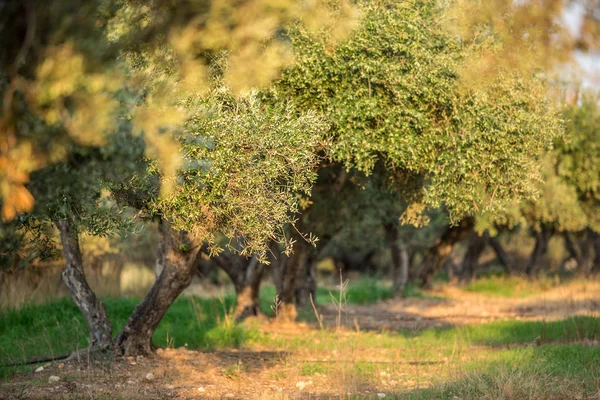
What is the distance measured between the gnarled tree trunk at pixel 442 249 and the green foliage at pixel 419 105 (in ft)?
57.0

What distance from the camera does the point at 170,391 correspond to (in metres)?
10.7

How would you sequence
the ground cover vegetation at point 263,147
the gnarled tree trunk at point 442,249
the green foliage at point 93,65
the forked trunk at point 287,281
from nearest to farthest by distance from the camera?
the green foliage at point 93,65 → the ground cover vegetation at point 263,147 → the forked trunk at point 287,281 → the gnarled tree trunk at point 442,249

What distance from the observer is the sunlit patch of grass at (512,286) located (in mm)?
33372

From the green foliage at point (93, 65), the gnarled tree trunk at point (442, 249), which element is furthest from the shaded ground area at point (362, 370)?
the gnarled tree trunk at point (442, 249)

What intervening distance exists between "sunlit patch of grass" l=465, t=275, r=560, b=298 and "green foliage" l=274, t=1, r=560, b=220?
21572mm

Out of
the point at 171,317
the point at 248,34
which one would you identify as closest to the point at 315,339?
the point at 171,317

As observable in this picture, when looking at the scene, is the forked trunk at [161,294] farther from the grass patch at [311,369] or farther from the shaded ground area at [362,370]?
the grass patch at [311,369]

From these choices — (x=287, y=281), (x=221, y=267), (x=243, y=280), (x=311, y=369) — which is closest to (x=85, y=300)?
(x=311, y=369)

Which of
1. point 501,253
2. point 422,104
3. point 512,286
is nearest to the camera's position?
point 422,104

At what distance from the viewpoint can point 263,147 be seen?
9.04m

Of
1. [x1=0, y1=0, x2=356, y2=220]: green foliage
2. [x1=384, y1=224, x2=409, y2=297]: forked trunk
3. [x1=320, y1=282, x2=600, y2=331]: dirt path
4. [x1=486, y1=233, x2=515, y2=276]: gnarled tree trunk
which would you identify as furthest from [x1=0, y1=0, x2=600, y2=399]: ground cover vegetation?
[x1=486, y1=233, x2=515, y2=276]: gnarled tree trunk

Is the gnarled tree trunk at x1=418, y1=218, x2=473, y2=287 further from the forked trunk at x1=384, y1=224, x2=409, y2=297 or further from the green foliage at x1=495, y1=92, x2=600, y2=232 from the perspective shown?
the green foliage at x1=495, y1=92, x2=600, y2=232

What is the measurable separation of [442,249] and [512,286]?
4.89 metres

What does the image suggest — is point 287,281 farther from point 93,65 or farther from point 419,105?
point 93,65
